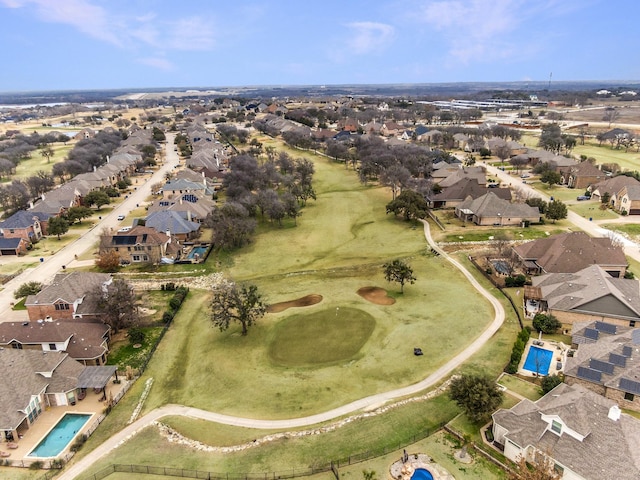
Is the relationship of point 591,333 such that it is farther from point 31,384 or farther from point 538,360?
point 31,384

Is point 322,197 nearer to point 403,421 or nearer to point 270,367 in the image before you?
point 270,367

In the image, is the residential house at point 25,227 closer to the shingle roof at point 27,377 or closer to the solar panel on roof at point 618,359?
the shingle roof at point 27,377

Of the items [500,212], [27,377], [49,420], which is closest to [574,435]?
[49,420]

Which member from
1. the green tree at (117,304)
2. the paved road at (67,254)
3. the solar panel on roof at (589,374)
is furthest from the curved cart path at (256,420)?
the paved road at (67,254)

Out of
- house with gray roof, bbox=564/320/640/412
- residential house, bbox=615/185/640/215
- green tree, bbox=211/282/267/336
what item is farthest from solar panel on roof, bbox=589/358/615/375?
residential house, bbox=615/185/640/215

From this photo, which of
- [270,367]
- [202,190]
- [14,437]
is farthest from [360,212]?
[14,437]

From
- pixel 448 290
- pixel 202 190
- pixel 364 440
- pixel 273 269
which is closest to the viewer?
pixel 364 440
